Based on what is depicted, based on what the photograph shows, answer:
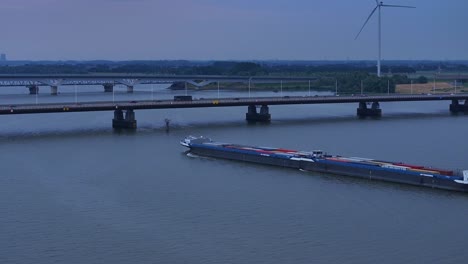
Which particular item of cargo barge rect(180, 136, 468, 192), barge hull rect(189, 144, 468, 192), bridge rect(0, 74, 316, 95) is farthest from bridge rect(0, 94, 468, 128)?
bridge rect(0, 74, 316, 95)

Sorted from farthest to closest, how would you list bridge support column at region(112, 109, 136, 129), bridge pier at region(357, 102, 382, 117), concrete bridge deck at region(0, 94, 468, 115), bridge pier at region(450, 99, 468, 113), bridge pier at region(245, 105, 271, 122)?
bridge pier at region(450, 99, 468, 113) < bridge pier at region(357, 102, 382, 117) < bridge pier at region(245, 105, 271, 122) < bridge support column at region(112, 109, 136, 129) < concrete bridge deck at region(0, 94, 468, 115)

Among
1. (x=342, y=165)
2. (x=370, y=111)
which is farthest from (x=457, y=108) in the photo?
(x=342, y=165)

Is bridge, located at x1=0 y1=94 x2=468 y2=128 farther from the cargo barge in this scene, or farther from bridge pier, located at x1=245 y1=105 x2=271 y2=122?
the cargo barge

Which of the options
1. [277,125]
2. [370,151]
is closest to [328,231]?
[370,151]

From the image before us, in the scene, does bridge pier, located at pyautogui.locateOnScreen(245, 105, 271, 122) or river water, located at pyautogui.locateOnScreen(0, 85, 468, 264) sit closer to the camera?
river water, located at pyautogui.locateOnScreen(0, 85, 468, 264)

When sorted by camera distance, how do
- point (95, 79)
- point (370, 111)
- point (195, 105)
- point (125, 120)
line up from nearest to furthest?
point (125, 120)
point (195, 105)
point (370, 111)
point (95, 79)

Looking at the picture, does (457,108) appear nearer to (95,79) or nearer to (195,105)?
(195,105)
